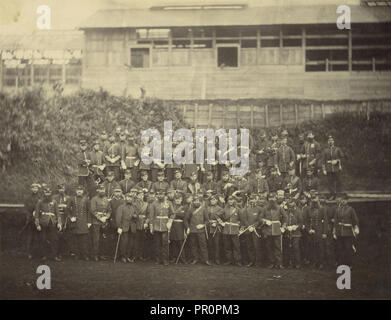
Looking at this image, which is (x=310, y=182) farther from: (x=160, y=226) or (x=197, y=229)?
(x=160, y=226)

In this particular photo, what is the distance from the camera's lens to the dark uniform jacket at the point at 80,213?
7598 mm

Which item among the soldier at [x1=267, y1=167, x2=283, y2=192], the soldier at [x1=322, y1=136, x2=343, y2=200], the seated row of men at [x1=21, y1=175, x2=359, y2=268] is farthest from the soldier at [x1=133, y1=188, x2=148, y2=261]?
the soldier at [x1=322, y1=136, x2=343, y2=200]

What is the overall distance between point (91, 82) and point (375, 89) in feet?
13.2

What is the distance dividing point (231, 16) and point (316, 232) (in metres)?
3.24

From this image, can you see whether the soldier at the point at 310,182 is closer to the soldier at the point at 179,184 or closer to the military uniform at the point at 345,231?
the military uniform at the point at 345,231

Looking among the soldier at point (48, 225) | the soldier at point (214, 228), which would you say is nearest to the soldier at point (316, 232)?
the soldier at point (214, 228)

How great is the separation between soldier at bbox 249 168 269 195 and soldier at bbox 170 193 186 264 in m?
0.99

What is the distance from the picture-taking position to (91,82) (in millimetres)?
8008

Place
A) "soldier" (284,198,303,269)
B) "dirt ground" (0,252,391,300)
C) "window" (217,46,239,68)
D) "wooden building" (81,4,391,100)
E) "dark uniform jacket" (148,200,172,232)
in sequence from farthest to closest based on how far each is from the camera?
"window" (217,46,239,68), "wooden building" (81,4,391,100), "dark uniform jacket" (148,200,172,232), "soldier" (284,198,303,269), "dirt ground" (0,252,391,300)

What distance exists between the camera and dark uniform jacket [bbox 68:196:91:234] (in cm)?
760

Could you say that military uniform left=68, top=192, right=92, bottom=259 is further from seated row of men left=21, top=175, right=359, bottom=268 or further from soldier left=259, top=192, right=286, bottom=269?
soldier left=259, top=192, right=286, bottom=269

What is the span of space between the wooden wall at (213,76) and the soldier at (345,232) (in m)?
1.61

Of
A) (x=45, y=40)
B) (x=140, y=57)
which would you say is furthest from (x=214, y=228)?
(x=45, y=40)

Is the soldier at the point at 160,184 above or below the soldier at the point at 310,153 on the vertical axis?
below
